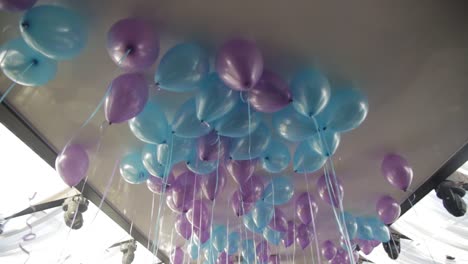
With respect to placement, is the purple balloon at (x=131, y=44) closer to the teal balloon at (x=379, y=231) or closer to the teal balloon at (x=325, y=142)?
the teal balloon at (x=325, y=142)

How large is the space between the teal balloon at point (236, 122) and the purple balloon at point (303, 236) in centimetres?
111

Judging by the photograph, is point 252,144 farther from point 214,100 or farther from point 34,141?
point 34,141

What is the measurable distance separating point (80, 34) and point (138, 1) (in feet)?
0.84

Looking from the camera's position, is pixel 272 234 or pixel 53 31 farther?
pixel 272 234

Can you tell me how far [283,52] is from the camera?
4.09ft

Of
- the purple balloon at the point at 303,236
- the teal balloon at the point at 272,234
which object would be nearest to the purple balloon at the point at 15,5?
the teal balloon at the point at 272,234

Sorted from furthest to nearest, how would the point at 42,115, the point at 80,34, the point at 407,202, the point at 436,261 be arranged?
the point at 436,261 → the point at 407,202 → the point at 42,115 → the point at 80,34

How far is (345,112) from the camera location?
1.25 metres

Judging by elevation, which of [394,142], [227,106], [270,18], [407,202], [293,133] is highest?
[270,18]

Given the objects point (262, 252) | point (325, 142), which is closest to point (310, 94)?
point (325, 142)

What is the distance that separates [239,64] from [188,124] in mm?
358

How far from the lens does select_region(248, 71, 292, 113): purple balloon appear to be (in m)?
1.14

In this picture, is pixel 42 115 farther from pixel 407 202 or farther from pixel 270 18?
pixel 407 202

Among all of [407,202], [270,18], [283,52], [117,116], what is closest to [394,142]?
[407,202]
